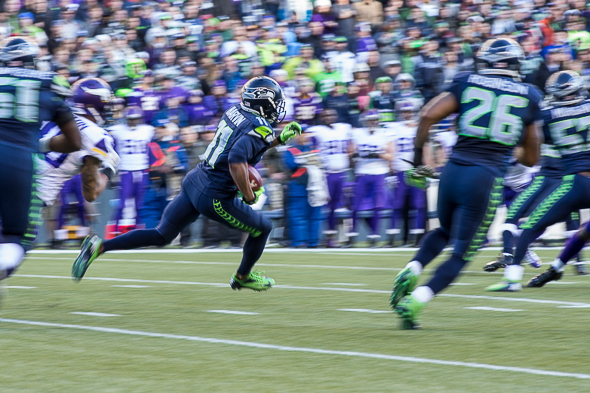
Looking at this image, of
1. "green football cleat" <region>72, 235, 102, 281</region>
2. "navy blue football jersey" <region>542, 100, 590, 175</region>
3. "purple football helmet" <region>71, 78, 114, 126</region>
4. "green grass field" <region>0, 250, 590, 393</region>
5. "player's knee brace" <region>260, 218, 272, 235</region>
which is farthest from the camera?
"navy blue football jersey" <region>542, 100, 590, 175</region>

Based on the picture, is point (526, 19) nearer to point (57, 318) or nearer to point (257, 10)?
point (257, 10)

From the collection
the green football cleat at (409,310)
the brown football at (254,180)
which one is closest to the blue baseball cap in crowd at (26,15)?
the brown football at (254,180)

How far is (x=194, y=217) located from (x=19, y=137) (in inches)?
103

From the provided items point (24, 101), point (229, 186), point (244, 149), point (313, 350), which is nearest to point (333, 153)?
point (229, 186)

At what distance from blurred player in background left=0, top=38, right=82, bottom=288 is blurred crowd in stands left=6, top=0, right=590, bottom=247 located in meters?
9.35

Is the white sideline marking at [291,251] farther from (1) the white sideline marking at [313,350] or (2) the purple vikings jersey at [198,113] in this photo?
(1) the white sideline marking at [313,350]

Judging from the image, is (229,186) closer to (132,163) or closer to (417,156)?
(417,156)

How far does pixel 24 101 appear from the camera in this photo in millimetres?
6152

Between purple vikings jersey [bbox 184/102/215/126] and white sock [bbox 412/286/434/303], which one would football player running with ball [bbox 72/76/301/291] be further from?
purple vikings jersey [bbox 184/102/215/126]

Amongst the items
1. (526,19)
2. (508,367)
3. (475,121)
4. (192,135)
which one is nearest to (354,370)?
(508,367)

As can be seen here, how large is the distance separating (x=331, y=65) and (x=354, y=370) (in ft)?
43.1

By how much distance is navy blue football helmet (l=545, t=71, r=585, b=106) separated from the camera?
9203 mm

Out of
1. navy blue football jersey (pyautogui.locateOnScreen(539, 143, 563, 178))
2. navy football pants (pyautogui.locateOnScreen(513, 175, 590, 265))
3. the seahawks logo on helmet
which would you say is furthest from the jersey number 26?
navy blue football jersey (pyautogui.locateOnScreen(539, 143, 563, 178))

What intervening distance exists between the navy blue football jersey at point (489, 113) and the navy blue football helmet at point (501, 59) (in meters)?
0.08
